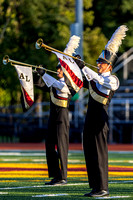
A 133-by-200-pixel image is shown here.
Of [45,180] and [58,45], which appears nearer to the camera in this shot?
[45,180]

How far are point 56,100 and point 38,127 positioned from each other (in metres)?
15.3

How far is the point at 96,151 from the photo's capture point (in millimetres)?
8500

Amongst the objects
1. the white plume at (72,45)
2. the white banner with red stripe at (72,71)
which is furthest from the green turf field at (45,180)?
the white plume at (72,45)

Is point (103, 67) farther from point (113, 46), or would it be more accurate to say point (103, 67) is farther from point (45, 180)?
point (45, 180)

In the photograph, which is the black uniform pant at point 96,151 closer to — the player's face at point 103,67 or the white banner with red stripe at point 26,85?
the player's face at point 103,67

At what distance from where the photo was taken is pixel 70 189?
9273 mm

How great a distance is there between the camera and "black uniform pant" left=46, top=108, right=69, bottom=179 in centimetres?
998

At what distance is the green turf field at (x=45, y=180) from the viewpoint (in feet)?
28.3

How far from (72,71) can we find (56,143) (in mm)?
1604

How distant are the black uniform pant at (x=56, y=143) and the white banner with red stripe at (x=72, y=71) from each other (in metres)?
1.20

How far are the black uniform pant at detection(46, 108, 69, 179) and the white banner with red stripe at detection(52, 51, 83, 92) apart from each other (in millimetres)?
1200

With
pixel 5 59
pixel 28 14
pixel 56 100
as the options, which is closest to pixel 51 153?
pixel 56 100

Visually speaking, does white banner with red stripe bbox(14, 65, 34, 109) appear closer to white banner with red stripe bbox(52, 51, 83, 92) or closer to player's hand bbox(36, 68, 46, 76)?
player's hand bbox(36, 68, 46, 76)

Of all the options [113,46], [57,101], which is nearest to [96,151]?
[113,46]
